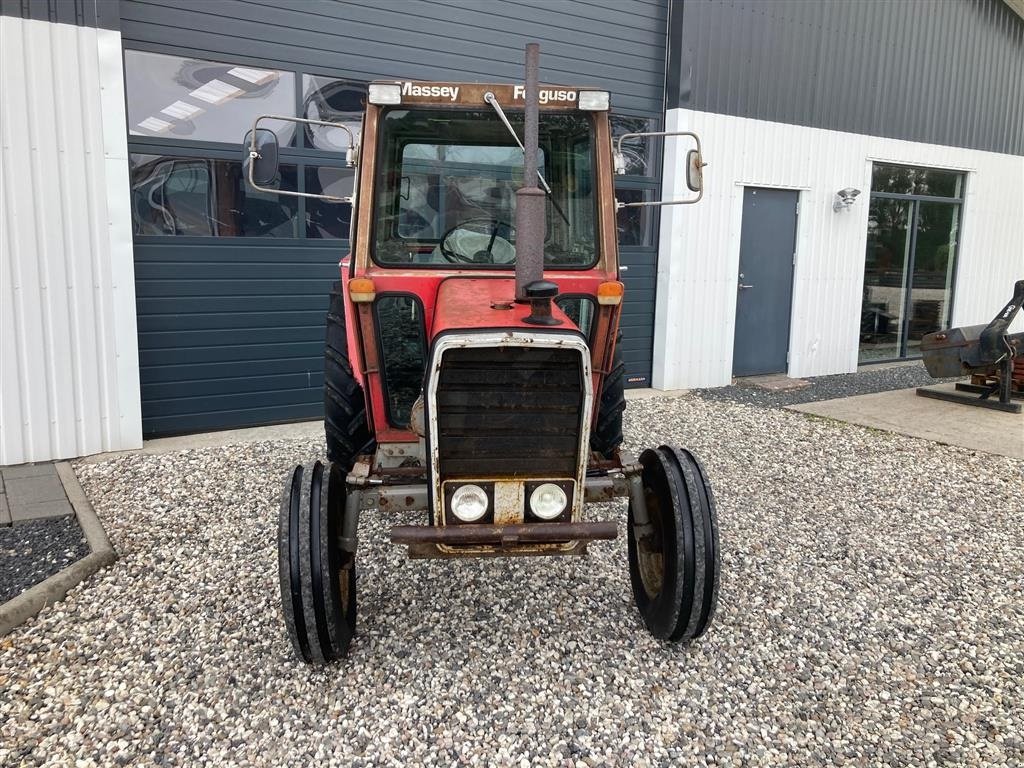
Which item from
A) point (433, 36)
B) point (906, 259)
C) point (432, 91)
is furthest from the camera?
point (906, 259)

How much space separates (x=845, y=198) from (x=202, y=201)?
730 centimetres

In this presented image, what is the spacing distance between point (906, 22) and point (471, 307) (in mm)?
9464

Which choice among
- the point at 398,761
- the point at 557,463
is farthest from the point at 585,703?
the point at 557,463

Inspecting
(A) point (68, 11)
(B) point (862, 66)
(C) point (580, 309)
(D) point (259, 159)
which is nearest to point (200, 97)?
(A) point (68, 11)

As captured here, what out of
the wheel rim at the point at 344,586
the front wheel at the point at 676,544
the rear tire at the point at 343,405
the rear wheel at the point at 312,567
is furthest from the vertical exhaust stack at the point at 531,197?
the rear tire at the point at 343,405

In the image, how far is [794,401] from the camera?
26.5 ft

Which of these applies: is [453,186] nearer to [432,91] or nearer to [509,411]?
[432,91]

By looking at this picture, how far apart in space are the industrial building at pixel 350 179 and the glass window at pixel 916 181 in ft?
0.13

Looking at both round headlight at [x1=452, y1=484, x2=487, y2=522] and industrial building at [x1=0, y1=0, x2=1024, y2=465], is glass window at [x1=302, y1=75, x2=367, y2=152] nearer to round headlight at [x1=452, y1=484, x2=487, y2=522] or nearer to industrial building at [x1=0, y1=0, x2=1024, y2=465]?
industrial building at [x1=0, y1=0, x2=1024, y2=465]

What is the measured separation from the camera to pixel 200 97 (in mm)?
5816

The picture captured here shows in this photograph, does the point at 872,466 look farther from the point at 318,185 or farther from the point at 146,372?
the point at 146,372

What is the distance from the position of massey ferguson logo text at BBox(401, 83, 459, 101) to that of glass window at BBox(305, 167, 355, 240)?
10.5 ft

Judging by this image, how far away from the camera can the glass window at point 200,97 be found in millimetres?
5586

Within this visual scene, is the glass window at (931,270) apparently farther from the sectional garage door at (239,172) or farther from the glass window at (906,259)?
the sectional garage door at (239,172)
